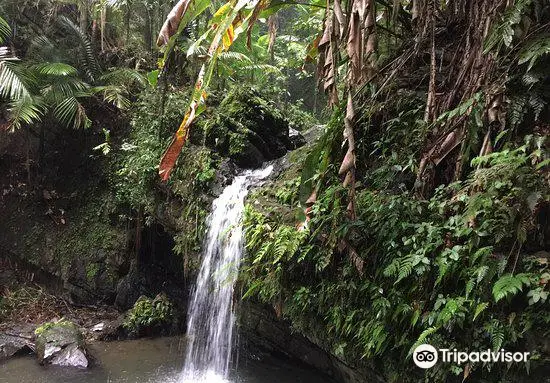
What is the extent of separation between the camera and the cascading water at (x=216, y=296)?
5094 mm

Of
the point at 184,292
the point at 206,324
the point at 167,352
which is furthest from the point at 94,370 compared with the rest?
the point at 184,292

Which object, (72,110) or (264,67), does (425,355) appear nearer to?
(72,110)

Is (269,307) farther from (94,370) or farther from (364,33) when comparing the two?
(364,33)

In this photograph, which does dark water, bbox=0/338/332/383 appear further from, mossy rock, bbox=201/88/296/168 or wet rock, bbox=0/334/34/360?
mossy rock, bbox=201/88/296/168

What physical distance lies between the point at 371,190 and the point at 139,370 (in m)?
3.69

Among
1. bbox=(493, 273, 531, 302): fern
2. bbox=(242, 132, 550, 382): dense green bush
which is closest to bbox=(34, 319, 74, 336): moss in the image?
bbox=(242, 132, 550, 382): dense green bush

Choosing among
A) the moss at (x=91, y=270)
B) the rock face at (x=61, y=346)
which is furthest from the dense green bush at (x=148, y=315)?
the moss at (x=91, y=270)

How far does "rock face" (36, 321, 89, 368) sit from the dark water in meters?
0.12

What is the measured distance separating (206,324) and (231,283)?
99 cm

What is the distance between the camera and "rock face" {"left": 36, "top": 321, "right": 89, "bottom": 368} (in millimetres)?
5570

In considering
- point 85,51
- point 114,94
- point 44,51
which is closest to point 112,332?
point 114,94

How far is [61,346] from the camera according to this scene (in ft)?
19.1

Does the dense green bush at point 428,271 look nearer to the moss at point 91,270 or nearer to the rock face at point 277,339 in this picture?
the rock face at point 277,339

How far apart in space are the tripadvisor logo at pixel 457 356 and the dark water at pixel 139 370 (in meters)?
2.13
